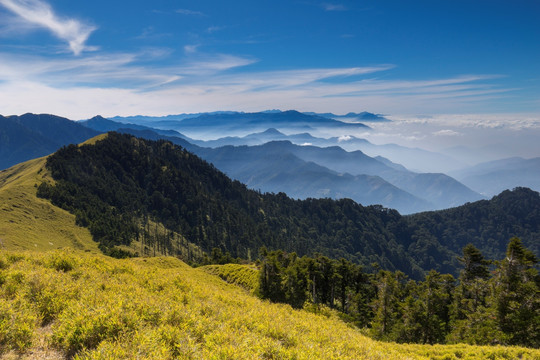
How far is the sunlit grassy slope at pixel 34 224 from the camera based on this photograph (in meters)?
121

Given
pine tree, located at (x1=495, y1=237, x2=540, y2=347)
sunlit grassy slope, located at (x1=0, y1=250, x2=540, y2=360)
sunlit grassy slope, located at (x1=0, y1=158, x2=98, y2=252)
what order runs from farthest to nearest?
sunlit grassy slope, located at (x1=0, y1=158, x2=98, y2=252) → pine tree, located at (x1=495, y1=237, x2=540, y2=347) → sunlit grassy slope, located at (x1=0, y1=250, x2=540, y2=360)

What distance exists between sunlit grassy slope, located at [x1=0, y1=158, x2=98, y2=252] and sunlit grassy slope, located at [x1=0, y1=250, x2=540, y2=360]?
13788 centimetres

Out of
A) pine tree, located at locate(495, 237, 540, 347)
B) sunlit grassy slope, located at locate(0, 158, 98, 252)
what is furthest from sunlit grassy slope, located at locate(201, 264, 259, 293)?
sunlit grassy slope, located at locate(0, 158, 98, 252)

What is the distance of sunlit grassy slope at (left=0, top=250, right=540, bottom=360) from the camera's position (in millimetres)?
8742

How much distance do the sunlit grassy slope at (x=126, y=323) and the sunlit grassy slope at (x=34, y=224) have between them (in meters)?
138

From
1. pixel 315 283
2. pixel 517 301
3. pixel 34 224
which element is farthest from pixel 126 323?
pixel 34 224

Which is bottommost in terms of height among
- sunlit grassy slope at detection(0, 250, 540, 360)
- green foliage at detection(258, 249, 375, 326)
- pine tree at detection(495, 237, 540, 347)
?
green foliage at detection(258, 249, 375, 326)

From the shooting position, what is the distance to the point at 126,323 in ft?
33.3

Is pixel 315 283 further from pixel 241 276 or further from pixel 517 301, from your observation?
pixel 517 301

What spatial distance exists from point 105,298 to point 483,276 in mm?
63314

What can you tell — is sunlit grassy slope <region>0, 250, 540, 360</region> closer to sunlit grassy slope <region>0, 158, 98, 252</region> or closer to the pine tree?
the pine tree

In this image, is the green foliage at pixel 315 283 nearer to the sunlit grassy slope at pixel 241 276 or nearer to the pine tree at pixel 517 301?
the sunlit grassy slope at pixel 241 276

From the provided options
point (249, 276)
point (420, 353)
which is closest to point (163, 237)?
point (249, 276)

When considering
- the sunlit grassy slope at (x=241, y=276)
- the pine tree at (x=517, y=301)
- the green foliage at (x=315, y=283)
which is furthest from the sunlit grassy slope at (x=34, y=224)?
the pine tree at (x=517, y=301)
